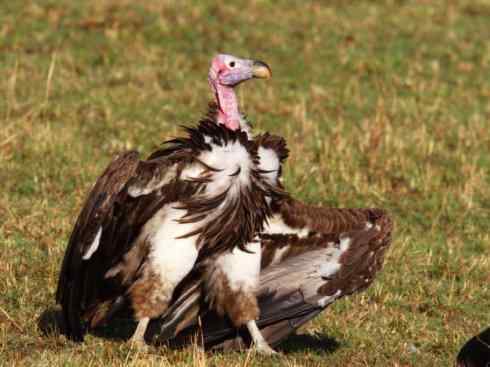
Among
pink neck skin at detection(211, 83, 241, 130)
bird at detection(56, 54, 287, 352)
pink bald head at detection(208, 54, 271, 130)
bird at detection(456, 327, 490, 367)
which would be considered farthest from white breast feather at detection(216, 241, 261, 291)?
bird at detection(456, 327, 490, 367)

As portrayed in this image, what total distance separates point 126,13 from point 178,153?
1014 cm

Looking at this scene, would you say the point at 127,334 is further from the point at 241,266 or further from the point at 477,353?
the point at 477,353

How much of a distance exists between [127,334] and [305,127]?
5.44 metres

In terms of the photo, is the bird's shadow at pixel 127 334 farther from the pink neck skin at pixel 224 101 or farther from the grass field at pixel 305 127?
the pink neck skin at pixel 224 101

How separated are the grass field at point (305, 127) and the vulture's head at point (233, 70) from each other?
1.83 metres

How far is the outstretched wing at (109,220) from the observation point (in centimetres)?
708

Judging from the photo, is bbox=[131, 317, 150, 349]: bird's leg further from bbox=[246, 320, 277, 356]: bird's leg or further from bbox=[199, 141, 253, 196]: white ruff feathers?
bbox=[199, 141, 253, 196]: white ruff feathers

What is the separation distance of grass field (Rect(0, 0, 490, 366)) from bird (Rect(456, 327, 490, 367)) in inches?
34.5

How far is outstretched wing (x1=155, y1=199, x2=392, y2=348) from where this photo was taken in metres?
7.75

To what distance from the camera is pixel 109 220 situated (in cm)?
716

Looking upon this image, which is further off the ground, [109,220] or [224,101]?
[224,101]

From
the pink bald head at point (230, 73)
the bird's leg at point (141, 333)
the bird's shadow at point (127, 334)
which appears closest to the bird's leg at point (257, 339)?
the bird's shadow at point (127, 334)

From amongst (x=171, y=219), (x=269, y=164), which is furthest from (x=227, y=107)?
(x=171, y=219)

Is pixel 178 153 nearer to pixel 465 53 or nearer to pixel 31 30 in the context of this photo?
pixel 31 30
